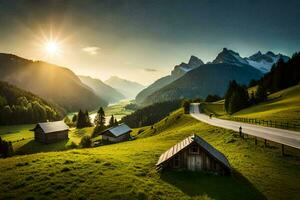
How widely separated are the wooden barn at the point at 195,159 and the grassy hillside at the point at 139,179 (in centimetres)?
110

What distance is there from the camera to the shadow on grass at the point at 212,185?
22.4 m

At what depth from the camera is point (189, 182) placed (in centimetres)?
2548

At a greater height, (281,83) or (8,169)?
(281,83)

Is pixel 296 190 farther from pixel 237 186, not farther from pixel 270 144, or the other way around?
pixel 270 144

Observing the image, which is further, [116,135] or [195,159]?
[116,135]

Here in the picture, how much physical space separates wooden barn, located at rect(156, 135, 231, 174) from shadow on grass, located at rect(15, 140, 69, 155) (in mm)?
66187

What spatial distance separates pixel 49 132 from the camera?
93062 mm

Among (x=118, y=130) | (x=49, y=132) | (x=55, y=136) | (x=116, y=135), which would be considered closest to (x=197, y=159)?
(x=116, y=135)

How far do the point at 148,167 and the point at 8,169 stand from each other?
1853 cm

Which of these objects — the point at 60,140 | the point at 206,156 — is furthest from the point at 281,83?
the point at 60,140

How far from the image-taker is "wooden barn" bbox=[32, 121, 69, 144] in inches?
3649

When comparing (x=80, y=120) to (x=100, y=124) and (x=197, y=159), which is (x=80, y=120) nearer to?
(x=100, y=124)

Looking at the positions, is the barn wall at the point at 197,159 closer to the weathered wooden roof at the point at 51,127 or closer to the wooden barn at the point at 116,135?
the wooden barn at the point at 116,135

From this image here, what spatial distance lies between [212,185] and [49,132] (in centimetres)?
8576
